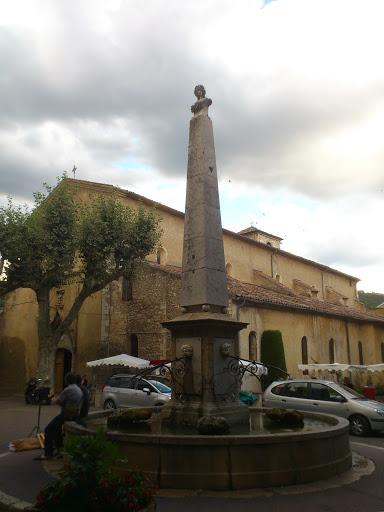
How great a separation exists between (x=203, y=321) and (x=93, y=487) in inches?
173

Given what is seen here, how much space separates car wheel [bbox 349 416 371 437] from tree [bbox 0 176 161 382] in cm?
1117

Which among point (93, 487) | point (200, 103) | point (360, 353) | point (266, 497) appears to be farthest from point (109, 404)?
point (360, 353)

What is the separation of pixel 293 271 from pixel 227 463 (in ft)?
103

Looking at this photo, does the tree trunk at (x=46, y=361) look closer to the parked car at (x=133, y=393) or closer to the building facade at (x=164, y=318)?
the building facade at (x=164, y=318)

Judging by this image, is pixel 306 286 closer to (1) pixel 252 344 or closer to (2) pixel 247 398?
(1) pixel 252 344

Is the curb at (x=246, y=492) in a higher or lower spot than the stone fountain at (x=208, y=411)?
lower

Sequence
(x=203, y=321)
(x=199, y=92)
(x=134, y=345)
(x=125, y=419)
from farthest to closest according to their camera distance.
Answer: (x=134, y=345), (x=199, y=92), (x=203, y=321), (x=125, y=419)

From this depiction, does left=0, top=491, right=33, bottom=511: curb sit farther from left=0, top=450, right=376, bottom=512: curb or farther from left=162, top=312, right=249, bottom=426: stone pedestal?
left=162, top=312, right=249, bottom=426: stone pedestal

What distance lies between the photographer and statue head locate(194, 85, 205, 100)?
9.77 m

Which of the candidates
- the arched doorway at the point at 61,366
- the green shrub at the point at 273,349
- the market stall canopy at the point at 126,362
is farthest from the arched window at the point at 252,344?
the arched doorway at the point at 61,366

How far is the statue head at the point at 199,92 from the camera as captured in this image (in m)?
9.77

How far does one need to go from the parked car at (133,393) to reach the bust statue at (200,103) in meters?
9.29

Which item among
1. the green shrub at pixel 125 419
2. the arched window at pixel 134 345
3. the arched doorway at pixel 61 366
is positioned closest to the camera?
the green shrub at pixel 125 419

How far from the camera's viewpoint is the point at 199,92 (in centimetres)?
978
